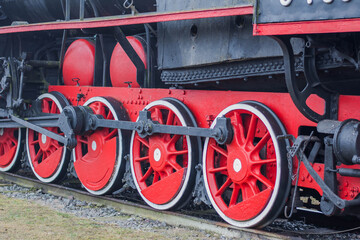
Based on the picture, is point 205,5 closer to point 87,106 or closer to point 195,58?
point 195,58

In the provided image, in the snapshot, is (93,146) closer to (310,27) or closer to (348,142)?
(348,142)

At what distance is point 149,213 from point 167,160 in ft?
1.90

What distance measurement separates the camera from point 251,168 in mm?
5156

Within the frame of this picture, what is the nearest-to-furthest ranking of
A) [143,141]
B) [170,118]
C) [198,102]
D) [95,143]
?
[198,102] → [170,118] → [143,141] → [95,143]

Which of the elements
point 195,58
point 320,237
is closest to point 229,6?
point 195,58

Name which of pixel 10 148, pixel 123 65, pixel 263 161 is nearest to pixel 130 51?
pixel 123 65

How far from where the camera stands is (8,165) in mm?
8367

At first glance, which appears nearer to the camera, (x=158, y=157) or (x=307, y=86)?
(x=307, y=86)

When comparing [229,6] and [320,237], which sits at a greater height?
[229,6]

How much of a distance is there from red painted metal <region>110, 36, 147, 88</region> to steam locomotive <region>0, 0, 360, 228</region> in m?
0.02

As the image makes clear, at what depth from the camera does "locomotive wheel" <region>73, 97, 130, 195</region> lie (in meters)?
6.61

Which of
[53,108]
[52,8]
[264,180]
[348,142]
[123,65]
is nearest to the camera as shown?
[348,142]

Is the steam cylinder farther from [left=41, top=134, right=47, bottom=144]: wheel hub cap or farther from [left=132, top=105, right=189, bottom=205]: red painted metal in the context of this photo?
[left=41, top=134, right=47, bottom=144]: wheel hub cap

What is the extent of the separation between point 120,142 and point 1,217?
1.48 m
